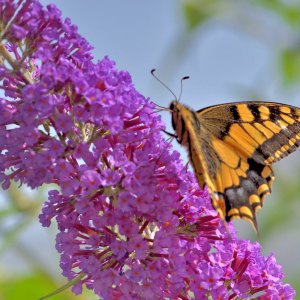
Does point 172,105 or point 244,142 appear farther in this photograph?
point 244,142

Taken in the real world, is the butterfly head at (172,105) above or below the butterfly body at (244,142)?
above

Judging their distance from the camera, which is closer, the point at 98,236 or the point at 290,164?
the point at 98,236

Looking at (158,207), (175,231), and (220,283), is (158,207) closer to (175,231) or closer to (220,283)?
(175,231)

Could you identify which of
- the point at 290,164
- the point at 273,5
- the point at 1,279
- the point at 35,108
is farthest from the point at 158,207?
the point at 290,164

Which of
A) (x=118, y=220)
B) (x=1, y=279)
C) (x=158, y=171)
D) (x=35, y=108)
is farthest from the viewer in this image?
(x=1, y=279)

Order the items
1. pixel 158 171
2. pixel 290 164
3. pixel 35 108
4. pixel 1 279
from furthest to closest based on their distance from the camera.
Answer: pixel 290 164, pixel 1 279, pixel 158 171, pixel 35 108

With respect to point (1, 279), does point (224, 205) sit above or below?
below

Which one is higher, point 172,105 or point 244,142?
point 172,105

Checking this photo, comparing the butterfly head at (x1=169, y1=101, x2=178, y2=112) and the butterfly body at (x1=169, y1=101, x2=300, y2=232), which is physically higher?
the butterfly head at (x1=169, y1=101, x2=178, y2=112)
